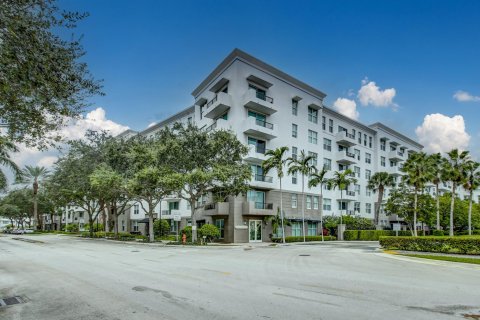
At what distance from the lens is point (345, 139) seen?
2084 inches

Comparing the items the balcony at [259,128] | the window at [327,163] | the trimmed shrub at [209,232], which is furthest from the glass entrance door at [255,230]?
the window at [327,163]

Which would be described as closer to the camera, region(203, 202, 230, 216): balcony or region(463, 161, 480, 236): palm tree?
region(203, 202, 230, 216): balcony

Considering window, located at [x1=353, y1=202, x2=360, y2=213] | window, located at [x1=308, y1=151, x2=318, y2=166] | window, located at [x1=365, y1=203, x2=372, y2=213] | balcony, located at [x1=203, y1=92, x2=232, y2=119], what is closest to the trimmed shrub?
balcony, located at [x1=203, y1=92, x2=232, y2=119]

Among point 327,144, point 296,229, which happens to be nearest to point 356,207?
point 327,144

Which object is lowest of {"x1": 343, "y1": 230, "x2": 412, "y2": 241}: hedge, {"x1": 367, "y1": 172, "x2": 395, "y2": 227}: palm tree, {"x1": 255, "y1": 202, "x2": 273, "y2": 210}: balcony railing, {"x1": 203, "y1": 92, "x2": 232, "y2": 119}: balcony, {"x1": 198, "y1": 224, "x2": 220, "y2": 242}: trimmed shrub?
{"x1": 343, "y1": 230, "x2": 412, "y2": 241}: hedge

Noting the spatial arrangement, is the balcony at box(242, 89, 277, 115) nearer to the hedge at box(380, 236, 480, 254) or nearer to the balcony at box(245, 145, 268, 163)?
the balcony at box(245, 145, 268, 163)

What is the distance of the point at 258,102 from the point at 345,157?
2025 centimetres

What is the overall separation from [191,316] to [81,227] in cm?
9882

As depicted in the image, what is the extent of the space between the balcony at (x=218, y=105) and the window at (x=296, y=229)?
55.5ft

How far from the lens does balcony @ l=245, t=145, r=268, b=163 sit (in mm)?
38969

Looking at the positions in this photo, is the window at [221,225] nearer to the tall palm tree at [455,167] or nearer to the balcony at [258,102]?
the balcony at [258,102]

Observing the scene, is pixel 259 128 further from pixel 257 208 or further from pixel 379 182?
pixel 379 182

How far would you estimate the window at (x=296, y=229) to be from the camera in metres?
44.6

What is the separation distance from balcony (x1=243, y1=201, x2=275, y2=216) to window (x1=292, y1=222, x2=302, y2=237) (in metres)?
5.69
